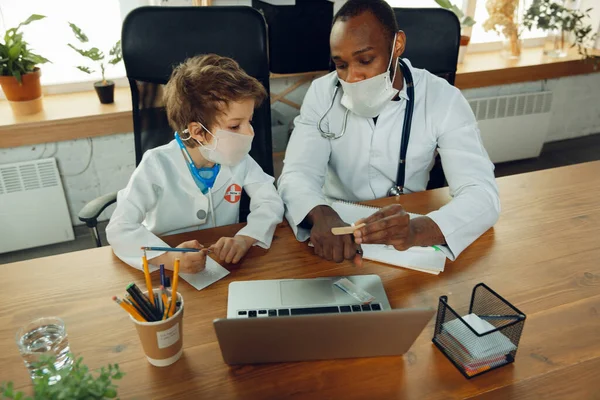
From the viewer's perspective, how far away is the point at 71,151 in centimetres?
239

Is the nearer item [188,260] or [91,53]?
[188,260]

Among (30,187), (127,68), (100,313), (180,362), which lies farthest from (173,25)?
(30,187)

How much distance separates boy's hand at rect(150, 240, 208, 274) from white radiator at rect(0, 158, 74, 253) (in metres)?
1.57

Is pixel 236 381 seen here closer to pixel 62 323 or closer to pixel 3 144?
pixel 62 323

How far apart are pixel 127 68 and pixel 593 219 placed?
4.61 ft

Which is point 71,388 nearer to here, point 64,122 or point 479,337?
point 479,337

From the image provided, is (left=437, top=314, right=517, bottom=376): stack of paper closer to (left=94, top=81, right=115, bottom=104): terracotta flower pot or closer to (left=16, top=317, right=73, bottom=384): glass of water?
(left=16, top=317, right=73, bottom=384): glass of water

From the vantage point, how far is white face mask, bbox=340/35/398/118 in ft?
4.49

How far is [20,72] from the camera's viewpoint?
2117 millimetres

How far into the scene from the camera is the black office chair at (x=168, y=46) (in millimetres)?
1430

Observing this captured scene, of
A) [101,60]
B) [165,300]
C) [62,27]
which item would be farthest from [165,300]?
[62,27]

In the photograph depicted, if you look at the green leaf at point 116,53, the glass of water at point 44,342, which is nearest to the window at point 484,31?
the green leaf at point 116,53

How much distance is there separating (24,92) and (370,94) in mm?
1669

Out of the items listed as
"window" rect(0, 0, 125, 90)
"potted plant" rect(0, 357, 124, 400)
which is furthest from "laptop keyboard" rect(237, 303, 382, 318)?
"window" rect(0, 0, 125, 90)
